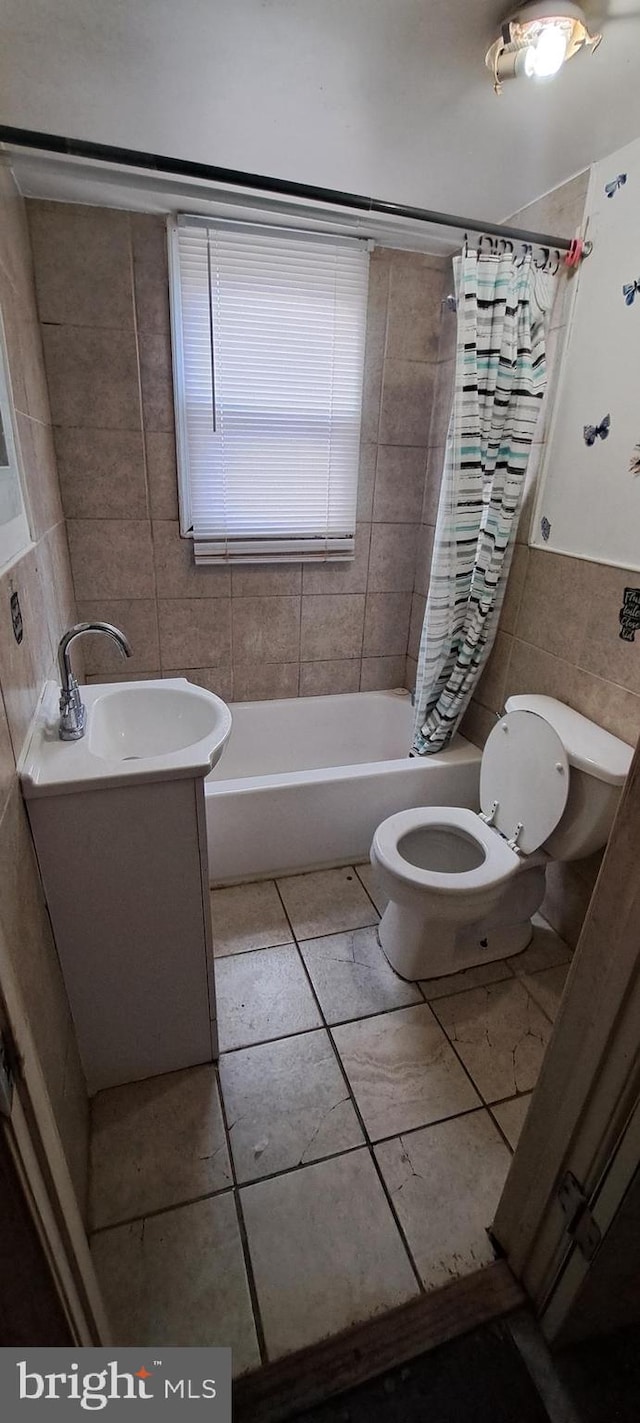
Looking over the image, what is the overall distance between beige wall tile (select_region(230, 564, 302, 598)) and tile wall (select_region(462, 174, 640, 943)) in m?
0.89

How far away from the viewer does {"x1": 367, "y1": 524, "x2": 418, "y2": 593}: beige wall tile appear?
2.52 m

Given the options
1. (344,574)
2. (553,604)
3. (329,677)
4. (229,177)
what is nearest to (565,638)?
(553,604)

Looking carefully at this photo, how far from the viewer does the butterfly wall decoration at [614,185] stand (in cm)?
146

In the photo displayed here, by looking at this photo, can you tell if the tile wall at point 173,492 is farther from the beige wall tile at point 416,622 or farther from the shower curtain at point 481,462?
the shower curtain at point 481,462

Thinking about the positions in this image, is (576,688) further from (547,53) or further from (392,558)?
(547,53)

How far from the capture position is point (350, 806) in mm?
2082

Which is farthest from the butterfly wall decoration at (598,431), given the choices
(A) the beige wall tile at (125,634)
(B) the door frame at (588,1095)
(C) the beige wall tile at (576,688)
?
(A) the beige wall tile at (125,634)

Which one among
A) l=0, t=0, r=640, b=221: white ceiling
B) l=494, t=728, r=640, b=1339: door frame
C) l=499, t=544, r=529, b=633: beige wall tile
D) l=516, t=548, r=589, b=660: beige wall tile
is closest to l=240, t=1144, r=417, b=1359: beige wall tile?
l=494, t=728, r=640, b=1339: door frame

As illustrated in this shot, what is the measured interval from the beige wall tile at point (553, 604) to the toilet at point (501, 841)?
0.20 metres

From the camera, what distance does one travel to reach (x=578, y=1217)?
0.93m

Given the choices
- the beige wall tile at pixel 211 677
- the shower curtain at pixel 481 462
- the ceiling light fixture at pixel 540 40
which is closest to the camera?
the ceiling light fixture at pixel 540 40

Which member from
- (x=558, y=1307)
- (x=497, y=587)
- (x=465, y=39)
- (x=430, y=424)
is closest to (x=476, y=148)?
(x=465, y=39)

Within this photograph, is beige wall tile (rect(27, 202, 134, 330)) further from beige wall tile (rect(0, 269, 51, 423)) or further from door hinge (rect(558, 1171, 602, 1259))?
door hinge (rect(558, 1171, 602, 1259))

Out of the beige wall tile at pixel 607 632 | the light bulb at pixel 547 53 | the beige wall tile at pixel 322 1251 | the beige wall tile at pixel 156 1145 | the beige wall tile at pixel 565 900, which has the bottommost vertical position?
the beige wall tile at pixel 156 1145
